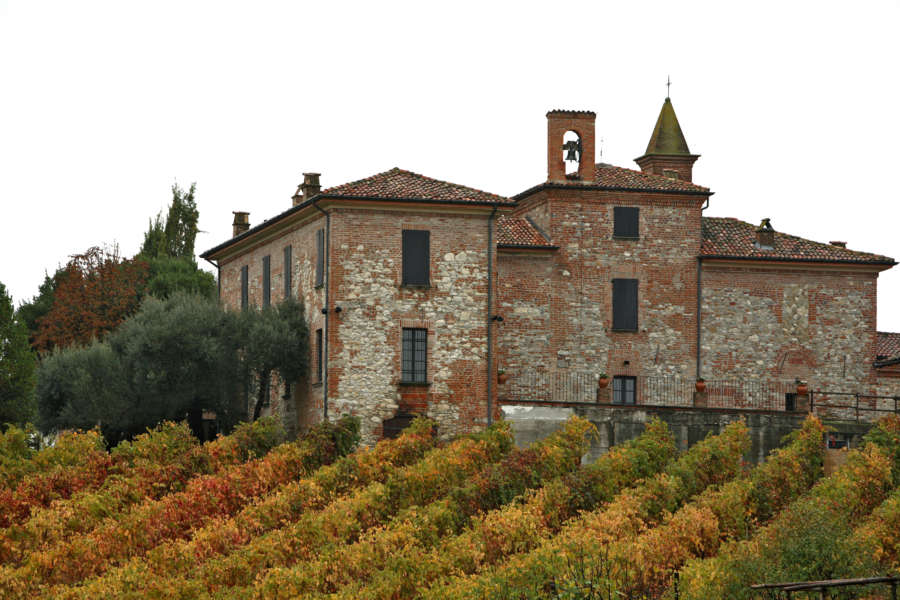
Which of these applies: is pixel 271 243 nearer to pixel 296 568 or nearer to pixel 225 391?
pixel 225 391

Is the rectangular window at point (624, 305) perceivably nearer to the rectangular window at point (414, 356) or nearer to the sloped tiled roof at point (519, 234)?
the sloped tiled roof at point (519, 234)

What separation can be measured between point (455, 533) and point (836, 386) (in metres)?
20.1

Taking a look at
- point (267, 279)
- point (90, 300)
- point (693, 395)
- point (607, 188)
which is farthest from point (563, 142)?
point (90, 300)

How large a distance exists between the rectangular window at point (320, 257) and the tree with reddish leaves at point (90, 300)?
19.8m

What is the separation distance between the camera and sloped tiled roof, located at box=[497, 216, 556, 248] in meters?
43.0

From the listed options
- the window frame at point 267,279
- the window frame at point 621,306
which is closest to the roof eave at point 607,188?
the window frame at point 621,306

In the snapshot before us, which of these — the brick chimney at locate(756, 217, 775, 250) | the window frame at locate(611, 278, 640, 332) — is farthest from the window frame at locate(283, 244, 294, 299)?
the brick chimney at locate(756, 217, 775, 250)

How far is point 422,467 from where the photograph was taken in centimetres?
3203

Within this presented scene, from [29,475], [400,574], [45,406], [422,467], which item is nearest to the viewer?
[400,574]

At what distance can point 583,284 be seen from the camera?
43.6 meters

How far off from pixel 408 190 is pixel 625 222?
306 inches

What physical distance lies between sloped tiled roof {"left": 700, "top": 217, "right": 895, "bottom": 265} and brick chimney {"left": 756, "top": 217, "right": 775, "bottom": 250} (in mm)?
127

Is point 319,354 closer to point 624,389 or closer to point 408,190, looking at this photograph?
point 408,190

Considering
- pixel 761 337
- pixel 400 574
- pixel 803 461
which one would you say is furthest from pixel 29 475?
pixel 761 337
